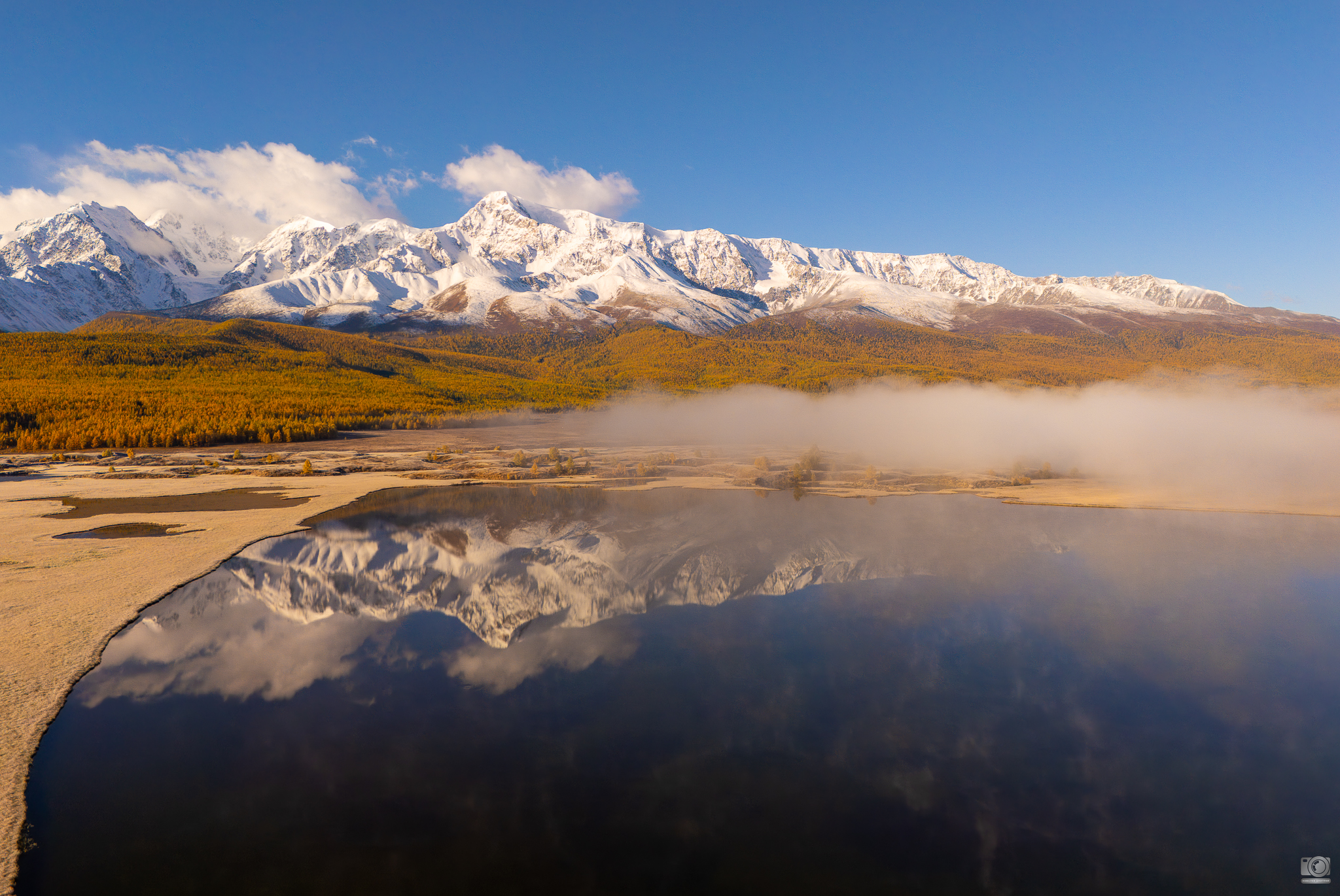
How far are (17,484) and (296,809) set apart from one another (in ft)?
156

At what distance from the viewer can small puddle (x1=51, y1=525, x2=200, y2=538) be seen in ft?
87.4

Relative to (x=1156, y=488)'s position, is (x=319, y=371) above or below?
above

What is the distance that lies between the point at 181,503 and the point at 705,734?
35.9 m

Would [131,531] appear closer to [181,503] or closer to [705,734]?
[181,503]

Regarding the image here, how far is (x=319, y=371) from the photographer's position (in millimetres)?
151375

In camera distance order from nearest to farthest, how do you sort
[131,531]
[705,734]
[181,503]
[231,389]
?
[705,734]
[131,531]
[181,503]
[231,389]

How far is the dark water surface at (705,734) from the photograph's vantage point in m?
9.57

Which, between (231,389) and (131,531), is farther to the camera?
(231,389)

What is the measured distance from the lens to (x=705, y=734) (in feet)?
42.4

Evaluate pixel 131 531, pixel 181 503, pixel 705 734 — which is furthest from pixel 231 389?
pixel 705 734

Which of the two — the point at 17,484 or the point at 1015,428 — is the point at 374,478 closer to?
the point at 17,484

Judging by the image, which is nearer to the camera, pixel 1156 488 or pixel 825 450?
pixel 1156 488

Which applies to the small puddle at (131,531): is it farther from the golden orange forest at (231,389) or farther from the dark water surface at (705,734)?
the golden orange forest at (231,389)

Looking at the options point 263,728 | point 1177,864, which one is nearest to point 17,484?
point 263,728
